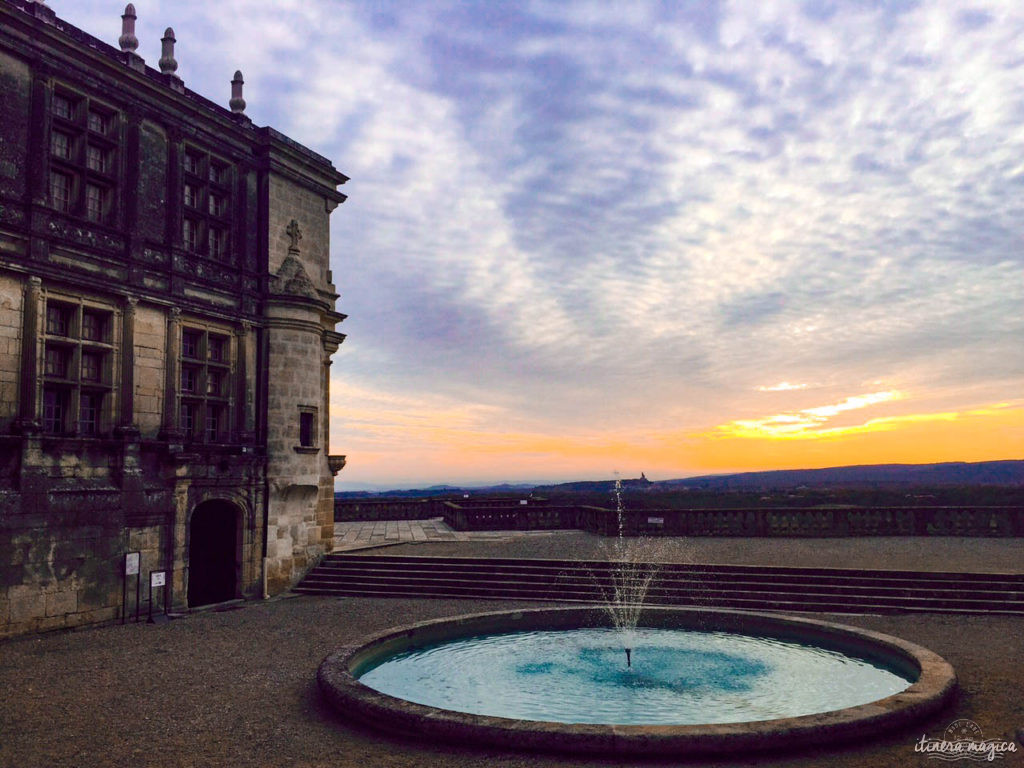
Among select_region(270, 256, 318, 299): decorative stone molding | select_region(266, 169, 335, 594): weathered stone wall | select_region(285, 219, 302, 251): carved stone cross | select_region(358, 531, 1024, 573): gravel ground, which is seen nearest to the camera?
select_region(358, 531, 1024, 573): gravel ground

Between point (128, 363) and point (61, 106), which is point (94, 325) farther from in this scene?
point (61, 106)

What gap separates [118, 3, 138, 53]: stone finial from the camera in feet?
63.9

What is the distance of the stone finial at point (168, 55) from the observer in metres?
20.7

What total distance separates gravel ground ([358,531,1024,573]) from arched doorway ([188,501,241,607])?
483 cm

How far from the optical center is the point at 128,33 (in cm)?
1956

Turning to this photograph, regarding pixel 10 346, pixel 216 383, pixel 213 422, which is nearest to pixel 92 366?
pixel 10 346

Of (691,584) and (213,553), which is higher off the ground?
(213,553)

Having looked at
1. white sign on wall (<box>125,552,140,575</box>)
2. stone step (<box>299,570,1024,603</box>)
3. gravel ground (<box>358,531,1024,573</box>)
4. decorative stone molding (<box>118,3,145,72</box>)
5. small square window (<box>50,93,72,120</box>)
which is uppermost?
decorative stone molding (<box>118,3,145,72</box>)

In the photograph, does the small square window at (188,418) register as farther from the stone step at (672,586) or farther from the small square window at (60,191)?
the small square window at (60,191)

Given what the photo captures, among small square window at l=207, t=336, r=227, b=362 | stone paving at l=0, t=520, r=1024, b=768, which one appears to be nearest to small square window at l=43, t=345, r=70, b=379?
small square window at l=207, t=336, r=227, b=362

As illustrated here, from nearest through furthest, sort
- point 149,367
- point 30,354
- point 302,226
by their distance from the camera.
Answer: point 30,354 < point 149,367 < point 302,226

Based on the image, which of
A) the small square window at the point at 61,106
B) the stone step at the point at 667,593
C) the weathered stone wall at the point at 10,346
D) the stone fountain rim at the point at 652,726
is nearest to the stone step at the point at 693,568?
the stone step at the point at 667,593

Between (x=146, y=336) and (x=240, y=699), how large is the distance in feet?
38.5

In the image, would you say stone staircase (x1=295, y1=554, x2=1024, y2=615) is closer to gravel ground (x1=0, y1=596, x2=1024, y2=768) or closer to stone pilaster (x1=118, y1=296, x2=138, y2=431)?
gravel ground (x1=0, y1=596, x2=1024, y2=768)
